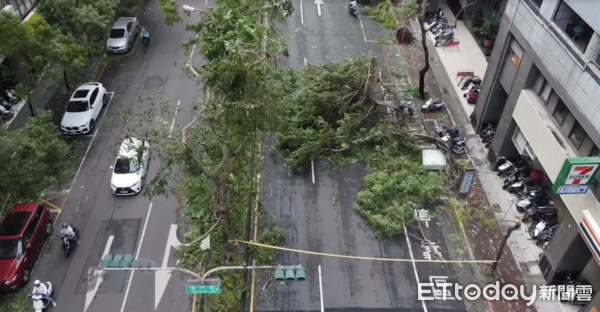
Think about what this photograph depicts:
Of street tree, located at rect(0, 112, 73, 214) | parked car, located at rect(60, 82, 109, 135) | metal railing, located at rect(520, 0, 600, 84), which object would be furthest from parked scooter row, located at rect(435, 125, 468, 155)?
parked car, located at rect(60, 82, 109, 135)

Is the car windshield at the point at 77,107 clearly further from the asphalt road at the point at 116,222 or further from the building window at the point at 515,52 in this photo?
the building window at the point at 515,52

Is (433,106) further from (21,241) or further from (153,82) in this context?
(21,241)

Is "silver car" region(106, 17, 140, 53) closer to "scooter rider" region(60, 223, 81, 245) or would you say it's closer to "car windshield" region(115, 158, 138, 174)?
"car windshield" region(115, 158, 138, 174)

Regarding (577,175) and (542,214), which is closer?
(577,175)

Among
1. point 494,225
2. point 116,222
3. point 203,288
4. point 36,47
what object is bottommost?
point 116,222

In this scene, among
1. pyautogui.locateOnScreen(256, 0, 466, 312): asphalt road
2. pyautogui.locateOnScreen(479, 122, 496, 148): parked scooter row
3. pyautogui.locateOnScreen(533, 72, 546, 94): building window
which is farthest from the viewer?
pyautogui.locateOnScreen(479, 122, 496, 148): parked scooter row

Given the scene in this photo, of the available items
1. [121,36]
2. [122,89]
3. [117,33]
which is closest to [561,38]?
[122,89]
